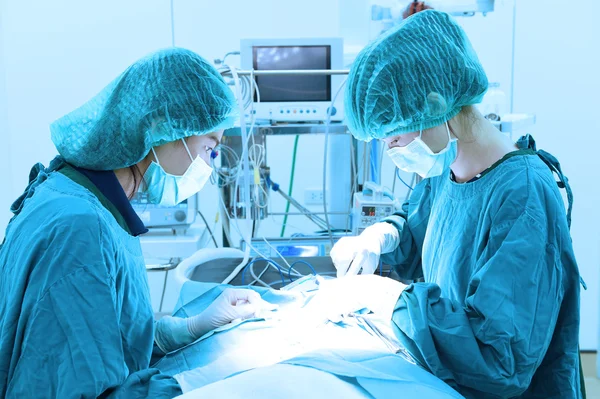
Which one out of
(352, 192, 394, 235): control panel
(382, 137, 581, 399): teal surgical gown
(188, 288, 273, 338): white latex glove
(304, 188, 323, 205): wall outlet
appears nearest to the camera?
(382, 137, 581, 399): teal surgical gown

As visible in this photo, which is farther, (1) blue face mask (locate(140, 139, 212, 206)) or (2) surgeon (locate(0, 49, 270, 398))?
(1) blue face mask (locate(140, 139, 212, 206))

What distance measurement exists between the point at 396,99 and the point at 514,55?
2006 millimetres

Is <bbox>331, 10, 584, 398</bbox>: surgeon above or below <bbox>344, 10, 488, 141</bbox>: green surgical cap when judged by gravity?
below

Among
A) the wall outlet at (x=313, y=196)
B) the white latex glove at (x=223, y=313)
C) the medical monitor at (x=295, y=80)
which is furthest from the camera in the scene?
the wall outlet at (x=313, y=196)

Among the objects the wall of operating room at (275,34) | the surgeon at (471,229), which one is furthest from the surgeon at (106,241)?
the wall of operating room at (275,34)

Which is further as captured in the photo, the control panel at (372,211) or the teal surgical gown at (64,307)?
the control panel at (372,211)

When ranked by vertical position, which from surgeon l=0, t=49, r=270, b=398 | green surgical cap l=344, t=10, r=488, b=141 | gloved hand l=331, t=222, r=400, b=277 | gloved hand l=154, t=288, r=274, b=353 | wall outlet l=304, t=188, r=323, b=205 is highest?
green surgical cap l=344, t=10, r=488, b=141

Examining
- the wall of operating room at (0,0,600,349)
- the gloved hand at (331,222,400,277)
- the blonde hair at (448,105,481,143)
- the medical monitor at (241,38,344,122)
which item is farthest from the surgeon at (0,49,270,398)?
the wall of operating room at (0,0,600,349)

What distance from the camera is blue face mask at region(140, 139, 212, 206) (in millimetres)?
1199

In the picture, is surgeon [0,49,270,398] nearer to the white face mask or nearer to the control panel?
the white face mask

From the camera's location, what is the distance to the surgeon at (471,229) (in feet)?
3.37

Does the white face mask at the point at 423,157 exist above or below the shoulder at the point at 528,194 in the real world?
above

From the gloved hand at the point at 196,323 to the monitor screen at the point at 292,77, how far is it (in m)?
1.06

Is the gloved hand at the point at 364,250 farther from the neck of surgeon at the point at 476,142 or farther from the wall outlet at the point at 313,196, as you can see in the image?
the wall outlet at the point at 313,196
